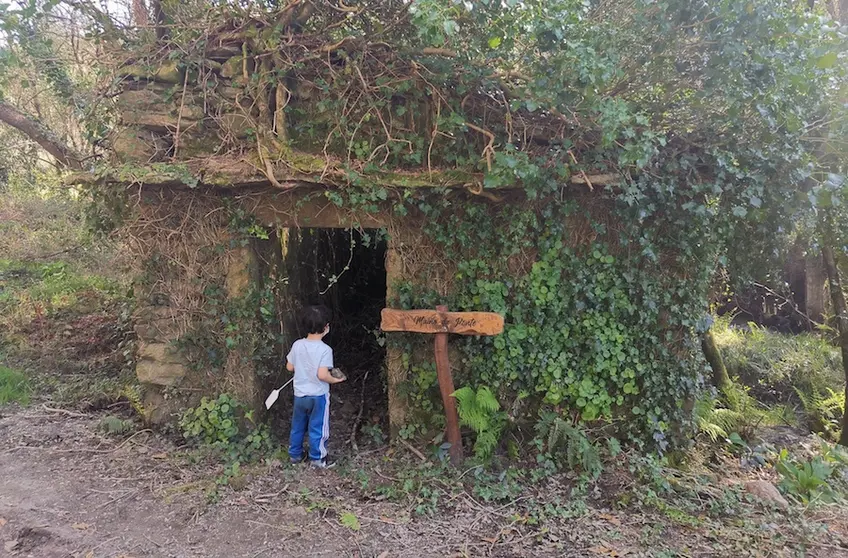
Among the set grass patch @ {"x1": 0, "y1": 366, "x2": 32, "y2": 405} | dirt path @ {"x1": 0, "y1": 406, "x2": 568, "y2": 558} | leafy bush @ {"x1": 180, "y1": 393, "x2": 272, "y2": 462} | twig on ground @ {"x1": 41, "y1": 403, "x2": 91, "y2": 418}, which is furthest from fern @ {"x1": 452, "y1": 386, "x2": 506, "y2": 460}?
grass patch @ {"x1": 0, "y1": 366, "x2": 32, "y2": 405}

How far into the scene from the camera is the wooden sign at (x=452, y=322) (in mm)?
4480

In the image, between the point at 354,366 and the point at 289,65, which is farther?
the point at 354,366

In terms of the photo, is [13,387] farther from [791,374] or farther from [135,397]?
[791,374]

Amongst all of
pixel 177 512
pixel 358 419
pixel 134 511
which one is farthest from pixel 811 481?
pixel 134 511

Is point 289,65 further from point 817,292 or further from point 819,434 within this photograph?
point 817,292

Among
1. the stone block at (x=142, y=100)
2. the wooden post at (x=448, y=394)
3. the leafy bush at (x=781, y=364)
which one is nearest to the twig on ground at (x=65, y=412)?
the stone block at (x=142, y=100)

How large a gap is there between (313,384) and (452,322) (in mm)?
1312

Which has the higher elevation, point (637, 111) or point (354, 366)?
point (637, 111)

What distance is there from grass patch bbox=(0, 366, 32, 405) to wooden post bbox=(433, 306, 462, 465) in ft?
15.2

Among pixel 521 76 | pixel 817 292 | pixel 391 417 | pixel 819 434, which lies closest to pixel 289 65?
pixel 521 76

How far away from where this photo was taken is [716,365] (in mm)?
7188

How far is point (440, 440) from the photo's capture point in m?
4.78

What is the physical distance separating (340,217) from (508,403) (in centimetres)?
229

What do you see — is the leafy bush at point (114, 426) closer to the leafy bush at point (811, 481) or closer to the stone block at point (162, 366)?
the stone block at point (162, 366)
